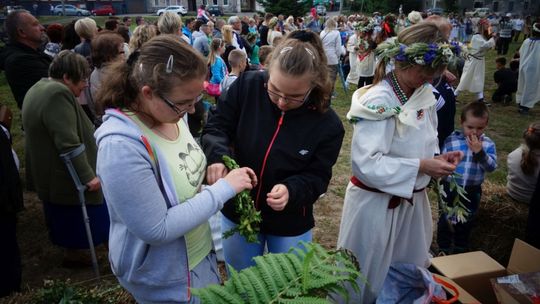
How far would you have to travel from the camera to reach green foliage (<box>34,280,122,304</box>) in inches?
85.7

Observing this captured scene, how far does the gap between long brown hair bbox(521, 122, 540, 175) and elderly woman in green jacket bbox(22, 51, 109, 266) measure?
4.23 meters

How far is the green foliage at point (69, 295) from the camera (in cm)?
218

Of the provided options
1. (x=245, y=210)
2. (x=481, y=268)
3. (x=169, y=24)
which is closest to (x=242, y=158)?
(x=245, y=210)

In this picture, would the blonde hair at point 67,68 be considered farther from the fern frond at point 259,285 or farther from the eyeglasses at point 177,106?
the fern frond at point 259,285

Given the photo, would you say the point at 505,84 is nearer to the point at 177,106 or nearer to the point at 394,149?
the point at 394,149

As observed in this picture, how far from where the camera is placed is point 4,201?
2793 millimetres

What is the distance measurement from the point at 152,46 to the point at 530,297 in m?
2.65

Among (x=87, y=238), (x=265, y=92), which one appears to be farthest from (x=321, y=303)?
(x=87, y=238)

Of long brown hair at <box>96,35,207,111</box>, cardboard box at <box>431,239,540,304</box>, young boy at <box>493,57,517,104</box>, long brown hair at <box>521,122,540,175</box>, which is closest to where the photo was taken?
long brown hair at <box>96,35,207,111</box>

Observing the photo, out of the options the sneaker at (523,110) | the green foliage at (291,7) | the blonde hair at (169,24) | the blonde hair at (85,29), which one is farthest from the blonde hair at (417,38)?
the green foliage at (291,7)

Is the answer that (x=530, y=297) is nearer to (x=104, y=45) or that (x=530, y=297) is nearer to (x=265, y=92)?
(x=265, y=92)

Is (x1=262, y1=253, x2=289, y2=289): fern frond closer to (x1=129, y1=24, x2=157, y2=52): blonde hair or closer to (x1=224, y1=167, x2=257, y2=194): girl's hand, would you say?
(x1=224, y1=167, x2=257, y2=194): girl's hand

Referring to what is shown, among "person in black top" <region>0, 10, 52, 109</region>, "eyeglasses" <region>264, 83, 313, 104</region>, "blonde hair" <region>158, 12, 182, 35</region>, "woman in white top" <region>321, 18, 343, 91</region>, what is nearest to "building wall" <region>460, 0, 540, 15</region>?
"woman in white top" <region>321, 18, 343, 91</region>

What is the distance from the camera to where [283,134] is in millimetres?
2105
